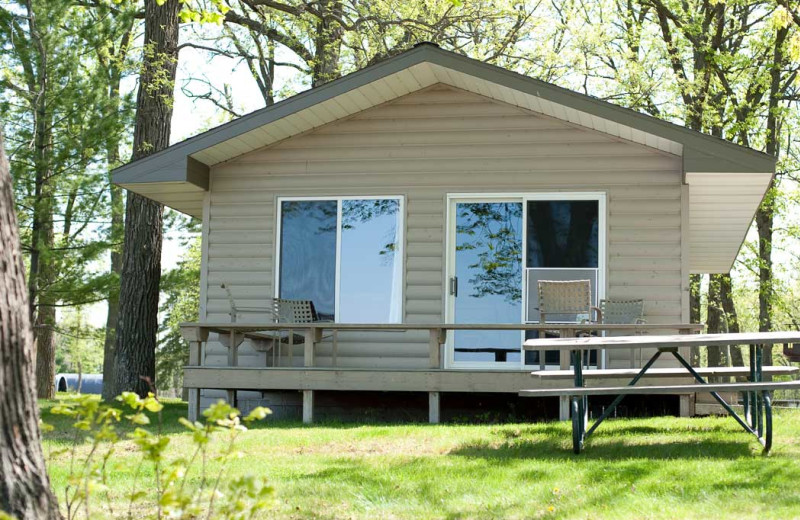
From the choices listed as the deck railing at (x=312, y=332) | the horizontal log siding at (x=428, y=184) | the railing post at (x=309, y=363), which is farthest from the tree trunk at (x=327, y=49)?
the railing post at (x=309, y=363)

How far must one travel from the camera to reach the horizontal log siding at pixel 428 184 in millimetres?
9664

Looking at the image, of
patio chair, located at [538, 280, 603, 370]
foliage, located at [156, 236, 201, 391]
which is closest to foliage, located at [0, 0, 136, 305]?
patio chair, located at [538, 280, 603, 370]

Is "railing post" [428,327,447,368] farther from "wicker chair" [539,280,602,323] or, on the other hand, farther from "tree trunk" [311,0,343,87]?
"tree trunk" [311,0,343,87]

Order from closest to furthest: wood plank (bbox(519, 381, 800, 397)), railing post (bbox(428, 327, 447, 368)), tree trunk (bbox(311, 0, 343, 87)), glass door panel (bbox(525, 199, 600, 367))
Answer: wood plank (bbox(519, 381, 800, 397)) → railing post (bbox(428, 327, 447, 368)) → glass door panel (bbox(525, 199, 600, 367)) → tree trunk (bbox(311, 0, 343, 87))

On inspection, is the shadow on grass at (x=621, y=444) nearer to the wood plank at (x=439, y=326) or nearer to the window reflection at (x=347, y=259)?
the wood plank at (x=439, y=326)

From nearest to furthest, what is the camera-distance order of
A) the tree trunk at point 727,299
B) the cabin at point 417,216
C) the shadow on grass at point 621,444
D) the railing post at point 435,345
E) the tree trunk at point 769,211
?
the shadow on grass at point 621,444, the railing post at point 435,345, the cabin at point 417,216, the tree trunk at point 769,211, the tree trunk at point 727,299

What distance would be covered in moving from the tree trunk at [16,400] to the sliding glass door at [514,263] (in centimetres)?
698

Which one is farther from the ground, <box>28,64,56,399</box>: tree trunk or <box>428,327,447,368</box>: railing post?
<box>28,64,56,399</box>: tree trunk

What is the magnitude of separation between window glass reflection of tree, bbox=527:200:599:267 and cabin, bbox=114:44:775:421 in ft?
0.05

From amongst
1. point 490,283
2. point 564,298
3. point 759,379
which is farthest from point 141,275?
point 759,379

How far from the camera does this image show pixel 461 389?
875 cm

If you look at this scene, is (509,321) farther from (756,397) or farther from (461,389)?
(756,397)

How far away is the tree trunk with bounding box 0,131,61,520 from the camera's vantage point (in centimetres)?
301

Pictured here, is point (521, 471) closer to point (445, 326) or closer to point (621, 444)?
point (621, 444)
